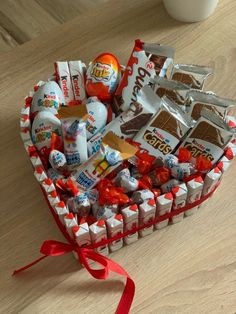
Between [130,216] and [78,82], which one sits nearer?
[130,216]

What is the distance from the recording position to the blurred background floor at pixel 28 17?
136 centimetres

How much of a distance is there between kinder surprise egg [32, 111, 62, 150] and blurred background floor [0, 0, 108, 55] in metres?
0.54

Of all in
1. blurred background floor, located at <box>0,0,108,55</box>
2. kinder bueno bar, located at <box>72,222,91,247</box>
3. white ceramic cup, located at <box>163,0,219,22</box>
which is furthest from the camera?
blurred background floor, located at <box>0,0,108,55</box>

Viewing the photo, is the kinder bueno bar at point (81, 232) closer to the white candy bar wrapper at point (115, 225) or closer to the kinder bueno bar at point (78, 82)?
the white candy bar wrapper at point (115, 225)

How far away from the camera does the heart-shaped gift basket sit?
30.9 inches

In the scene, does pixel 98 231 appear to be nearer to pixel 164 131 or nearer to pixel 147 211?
pixel 147 211

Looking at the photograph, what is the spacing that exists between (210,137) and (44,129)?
263 millimetres

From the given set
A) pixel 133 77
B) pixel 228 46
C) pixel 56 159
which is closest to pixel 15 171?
pixel 56 159

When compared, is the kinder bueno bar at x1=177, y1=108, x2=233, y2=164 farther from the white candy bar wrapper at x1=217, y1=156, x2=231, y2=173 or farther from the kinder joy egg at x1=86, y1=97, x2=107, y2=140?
the kinder joy egg at x1=86, y1=97, x2=107, y2=140

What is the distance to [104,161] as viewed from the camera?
81cm

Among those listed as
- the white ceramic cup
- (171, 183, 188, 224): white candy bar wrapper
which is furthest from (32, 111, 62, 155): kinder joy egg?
the white ceramic cup

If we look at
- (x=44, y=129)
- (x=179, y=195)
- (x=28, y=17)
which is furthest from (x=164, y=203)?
(x=28, y=17)

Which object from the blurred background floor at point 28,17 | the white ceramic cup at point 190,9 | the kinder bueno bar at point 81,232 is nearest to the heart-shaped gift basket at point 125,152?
the kinder bueno bar at point 81,232

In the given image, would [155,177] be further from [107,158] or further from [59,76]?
[59,76]
